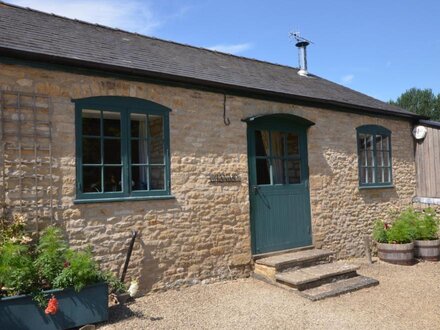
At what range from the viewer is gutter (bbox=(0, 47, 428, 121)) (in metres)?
5.10

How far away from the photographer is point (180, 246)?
20.3 ft

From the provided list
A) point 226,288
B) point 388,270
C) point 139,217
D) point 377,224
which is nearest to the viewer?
point 139,217

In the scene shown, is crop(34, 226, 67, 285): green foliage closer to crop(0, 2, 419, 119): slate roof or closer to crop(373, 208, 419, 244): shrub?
crop(0, 2, 419, 119): slate roof

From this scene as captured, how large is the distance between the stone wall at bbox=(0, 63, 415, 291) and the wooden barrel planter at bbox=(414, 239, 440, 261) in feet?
4.64

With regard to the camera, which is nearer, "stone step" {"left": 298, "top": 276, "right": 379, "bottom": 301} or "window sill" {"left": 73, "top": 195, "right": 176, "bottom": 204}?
"window sill" {"left": 73, "top": 195, "right": 176, "bottom": 204}

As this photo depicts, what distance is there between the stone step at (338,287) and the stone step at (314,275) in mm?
84

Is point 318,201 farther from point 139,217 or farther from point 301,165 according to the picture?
point 139,217

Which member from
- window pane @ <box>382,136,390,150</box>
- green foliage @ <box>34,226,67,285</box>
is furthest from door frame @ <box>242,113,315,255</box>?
green foliage @ <box>34,226,67,285</box>

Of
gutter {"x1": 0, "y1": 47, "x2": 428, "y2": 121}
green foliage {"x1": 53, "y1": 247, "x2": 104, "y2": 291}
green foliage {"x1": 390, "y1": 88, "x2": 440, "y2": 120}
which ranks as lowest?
green foliage {"x1": 53, "y1": 247, "x2": 104, "y2": 291}

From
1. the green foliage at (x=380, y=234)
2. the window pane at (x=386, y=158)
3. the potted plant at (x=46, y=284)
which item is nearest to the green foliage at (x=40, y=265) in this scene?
the potted plant at (x=46, y=284)

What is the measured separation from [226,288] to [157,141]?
2.67m

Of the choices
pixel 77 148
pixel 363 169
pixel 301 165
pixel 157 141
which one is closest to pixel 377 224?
pixel 363 169

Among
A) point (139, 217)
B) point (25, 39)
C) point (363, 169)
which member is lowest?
point (139, 217)

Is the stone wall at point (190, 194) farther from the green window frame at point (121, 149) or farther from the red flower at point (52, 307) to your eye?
the red flower at point (52, 307)
